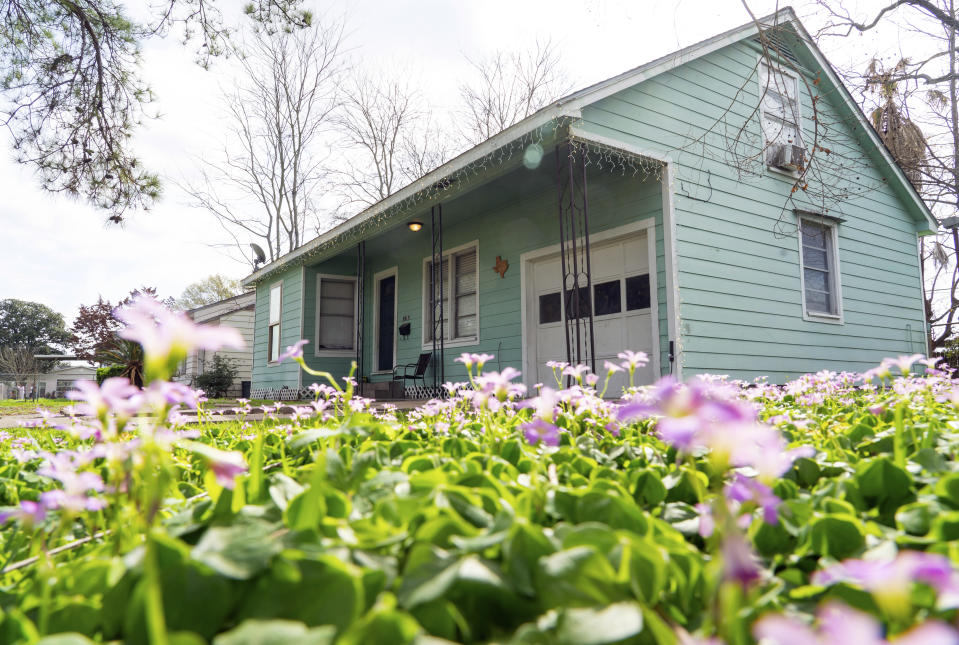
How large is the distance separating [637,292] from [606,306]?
50cm

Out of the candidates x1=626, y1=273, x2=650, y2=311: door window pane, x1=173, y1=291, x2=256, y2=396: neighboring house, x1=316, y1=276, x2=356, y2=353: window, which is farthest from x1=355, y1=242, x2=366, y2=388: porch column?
x1=173, y1=291, x2=256, y2=396: neighboring house

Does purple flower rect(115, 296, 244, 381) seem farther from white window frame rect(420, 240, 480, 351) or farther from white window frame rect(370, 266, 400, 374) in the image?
white window frame rect(370, 266, 400, 374)

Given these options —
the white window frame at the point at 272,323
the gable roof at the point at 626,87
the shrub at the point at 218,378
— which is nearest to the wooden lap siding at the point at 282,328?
the white window frame at the point at 272,323

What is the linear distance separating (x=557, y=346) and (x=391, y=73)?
13.8m

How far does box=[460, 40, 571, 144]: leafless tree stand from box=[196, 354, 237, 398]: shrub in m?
10.3

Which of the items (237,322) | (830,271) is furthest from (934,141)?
(237,322)

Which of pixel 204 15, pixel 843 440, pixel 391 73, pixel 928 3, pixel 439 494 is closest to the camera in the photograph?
pixel 439 494

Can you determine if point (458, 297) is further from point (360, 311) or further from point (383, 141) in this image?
point (383, 141)

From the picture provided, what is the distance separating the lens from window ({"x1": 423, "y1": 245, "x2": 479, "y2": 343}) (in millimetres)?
8445

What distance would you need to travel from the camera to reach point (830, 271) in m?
7.36

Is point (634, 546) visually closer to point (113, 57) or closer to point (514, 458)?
point (514, 458)

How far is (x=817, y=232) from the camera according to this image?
24.1ft

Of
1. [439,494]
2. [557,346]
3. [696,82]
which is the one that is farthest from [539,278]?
[439,494]

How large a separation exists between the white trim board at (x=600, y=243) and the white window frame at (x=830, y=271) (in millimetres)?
2328
